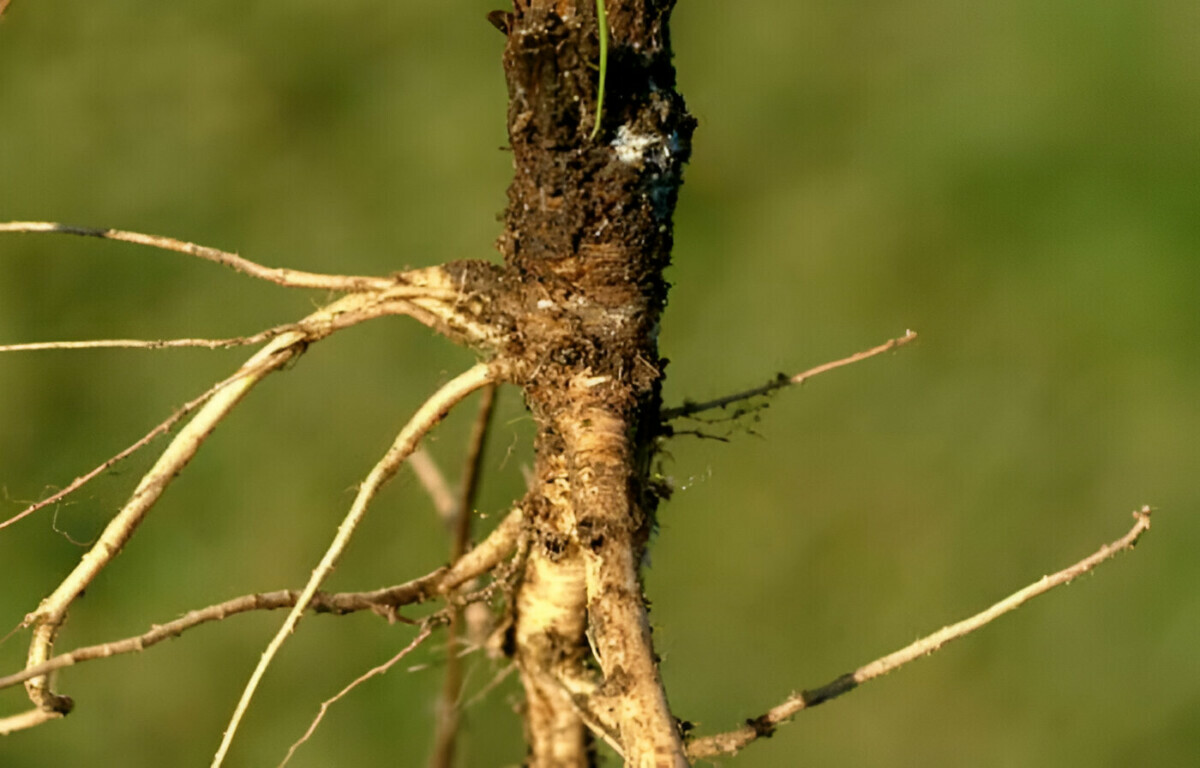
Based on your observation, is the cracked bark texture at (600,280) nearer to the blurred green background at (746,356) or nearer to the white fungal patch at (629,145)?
the white fungal patch at (629,145)

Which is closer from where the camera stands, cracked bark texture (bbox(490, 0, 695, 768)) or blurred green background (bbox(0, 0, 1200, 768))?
cracked bark texture (bbox(490, 0, 695, 768))

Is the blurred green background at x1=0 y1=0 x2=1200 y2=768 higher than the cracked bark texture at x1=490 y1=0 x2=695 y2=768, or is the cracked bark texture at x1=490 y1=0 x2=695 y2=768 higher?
the blurred green background at x1=0 y1=0 x2=1200 y2=768

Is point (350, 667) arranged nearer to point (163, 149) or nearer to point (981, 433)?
point (163, 149)

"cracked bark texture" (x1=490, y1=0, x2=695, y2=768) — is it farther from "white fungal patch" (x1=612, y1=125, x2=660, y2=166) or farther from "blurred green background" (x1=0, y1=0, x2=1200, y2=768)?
"blurred green background" (x1=0, y1=0, x2=1200, y2=768)

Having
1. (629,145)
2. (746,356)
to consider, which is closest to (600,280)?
(629,145)

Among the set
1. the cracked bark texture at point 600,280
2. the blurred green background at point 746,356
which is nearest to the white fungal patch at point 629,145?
the cracked bark texture at point 600,280

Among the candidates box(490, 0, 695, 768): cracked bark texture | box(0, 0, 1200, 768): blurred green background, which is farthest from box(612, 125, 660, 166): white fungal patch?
box(0, 0, 1200, 768): blurred green background

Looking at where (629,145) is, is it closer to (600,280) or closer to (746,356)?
(600,280)
